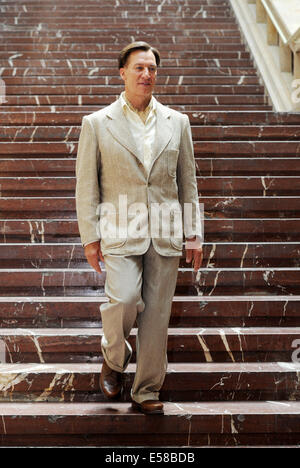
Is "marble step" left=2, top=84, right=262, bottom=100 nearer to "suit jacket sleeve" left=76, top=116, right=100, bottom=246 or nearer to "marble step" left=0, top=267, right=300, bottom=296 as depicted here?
"marble step" left=0, top=267, right=300, bottom=296

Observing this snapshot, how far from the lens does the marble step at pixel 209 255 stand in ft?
14.0

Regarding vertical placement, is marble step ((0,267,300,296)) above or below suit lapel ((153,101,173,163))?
below

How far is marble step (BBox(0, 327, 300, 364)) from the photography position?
354 cm

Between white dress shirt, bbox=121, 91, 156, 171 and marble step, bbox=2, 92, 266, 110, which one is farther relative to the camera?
marble step, bbox=2, 92, 266, 110

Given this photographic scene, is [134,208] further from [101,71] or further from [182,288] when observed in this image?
[101,71]

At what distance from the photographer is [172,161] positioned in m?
2.84

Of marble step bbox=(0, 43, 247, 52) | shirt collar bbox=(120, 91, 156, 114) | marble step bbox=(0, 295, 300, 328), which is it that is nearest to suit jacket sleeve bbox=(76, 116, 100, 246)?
shirt collar bbox=(120, 91, 156, 114)

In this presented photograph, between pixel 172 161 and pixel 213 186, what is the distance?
2.19 m

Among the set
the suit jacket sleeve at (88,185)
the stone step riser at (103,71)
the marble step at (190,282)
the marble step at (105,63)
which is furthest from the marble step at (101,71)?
the suit jacket sleeve at (88,185)

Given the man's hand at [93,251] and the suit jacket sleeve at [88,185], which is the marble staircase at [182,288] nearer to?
the man's hand at [93,251]

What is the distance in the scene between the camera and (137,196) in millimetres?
2791
